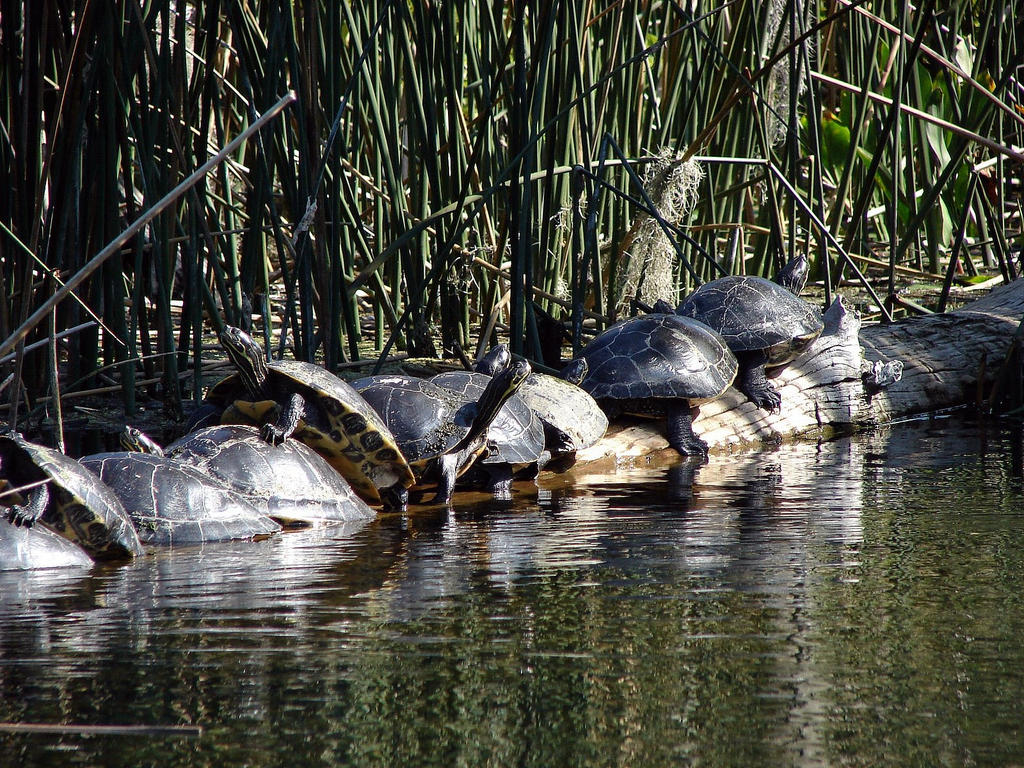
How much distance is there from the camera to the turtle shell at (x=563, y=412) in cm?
537

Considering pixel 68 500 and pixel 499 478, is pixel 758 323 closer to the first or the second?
pixel 499 478

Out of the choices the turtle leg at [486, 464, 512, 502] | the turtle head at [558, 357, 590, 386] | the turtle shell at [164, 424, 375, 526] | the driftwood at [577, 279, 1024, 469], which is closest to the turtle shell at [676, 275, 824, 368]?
the driftwood at [577, 279, 1024, 469]

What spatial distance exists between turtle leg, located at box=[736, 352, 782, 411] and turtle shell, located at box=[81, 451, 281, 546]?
125 inches

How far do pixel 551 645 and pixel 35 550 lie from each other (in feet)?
5.77

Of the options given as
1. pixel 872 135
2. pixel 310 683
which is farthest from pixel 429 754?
pixel 872 135

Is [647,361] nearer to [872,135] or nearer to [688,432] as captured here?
[688,432]

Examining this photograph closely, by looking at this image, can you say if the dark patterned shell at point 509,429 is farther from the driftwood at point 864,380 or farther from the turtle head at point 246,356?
the turtle head at point 246,356

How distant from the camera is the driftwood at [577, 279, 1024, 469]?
6.12 m

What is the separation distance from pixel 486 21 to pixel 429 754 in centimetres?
459

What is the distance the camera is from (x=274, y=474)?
433 centimetres

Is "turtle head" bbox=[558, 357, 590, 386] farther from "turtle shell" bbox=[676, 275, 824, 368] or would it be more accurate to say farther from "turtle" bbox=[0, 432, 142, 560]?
"turtle" bbox=[0, 432, 142, 560]

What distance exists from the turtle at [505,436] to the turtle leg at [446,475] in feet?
0.56

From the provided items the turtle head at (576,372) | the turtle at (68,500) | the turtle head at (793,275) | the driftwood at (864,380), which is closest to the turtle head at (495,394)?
the turtle head at (576,372)

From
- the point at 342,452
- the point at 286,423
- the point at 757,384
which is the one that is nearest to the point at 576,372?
the point at 757,384
